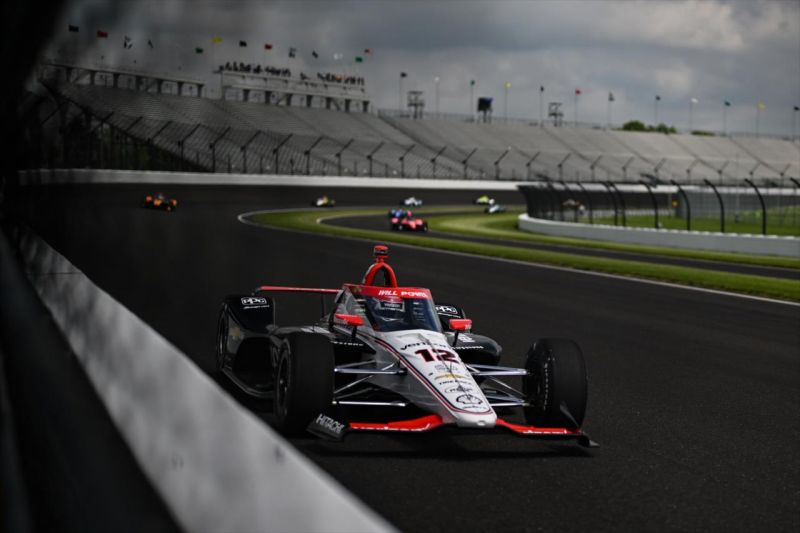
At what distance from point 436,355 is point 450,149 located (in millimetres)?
84984

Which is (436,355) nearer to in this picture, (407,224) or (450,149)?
(407,224)

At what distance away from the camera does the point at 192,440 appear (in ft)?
12.7

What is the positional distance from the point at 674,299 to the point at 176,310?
26.4ft

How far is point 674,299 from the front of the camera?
16375 mm

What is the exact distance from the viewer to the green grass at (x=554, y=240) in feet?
85.5

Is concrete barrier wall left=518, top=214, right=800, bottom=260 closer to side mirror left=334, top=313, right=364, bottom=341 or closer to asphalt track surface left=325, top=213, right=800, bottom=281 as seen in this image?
asphalt track surface left=325, top=213, right=800, bottom=281

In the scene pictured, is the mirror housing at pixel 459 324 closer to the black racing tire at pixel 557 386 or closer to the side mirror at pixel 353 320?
the black racing tire at pixel 557 386

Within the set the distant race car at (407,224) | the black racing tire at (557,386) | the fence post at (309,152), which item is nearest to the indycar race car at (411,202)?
the fence post at (309,152)

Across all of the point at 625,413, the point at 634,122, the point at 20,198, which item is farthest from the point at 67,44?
the point at 634,122

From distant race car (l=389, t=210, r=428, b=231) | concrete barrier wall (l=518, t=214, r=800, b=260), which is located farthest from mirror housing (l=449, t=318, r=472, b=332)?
distant race car (l=389, t=210, r=428, b=231)

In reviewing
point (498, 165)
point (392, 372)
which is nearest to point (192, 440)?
point (392, 372)

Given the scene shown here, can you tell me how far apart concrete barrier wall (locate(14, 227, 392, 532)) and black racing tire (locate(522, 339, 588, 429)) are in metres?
2.93

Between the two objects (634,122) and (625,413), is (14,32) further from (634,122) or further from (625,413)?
(634,122)

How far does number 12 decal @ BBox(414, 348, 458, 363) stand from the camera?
23.0 feet
